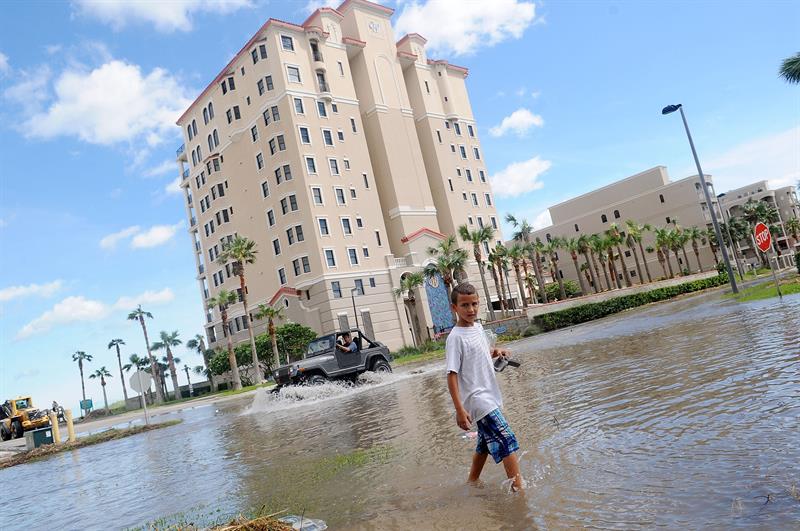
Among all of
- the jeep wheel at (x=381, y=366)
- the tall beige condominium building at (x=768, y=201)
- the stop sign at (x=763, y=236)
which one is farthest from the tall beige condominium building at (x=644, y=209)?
the jeep wheel at (x=381, y=366)

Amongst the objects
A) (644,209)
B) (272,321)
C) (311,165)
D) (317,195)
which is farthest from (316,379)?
(644,209)

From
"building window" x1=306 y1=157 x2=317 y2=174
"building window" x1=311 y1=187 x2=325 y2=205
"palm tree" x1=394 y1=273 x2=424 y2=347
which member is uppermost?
"building window" x1=306 y1=157 x2=317 y2=174

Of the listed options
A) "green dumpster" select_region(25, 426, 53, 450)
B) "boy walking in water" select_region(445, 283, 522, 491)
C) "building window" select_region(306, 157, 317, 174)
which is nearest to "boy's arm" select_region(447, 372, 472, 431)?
"boy walking in water" select_region(445, 283, 522, 491)

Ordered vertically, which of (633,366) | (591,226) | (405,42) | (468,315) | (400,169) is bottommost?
(633,366)

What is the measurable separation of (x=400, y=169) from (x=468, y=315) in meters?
61.0

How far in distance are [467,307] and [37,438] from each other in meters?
21.6

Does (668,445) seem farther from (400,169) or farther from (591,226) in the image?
(591,226)

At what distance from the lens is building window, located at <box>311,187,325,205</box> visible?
5669 centimetres

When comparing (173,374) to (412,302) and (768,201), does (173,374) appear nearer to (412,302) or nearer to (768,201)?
(412,302)

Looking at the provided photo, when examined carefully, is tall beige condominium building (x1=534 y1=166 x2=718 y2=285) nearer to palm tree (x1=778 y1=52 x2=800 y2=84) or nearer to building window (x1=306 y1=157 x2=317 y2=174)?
building window (x1=306 y1=157 x2=317 y2=174)

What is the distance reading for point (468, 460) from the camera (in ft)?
20.7

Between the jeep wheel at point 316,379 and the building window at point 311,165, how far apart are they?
40.1m

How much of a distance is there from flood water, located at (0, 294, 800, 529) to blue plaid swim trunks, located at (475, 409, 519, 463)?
33 centimetres

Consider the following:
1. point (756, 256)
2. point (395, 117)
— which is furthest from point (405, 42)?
point (756, 256)
